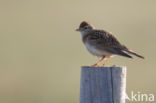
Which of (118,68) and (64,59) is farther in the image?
(64,59)

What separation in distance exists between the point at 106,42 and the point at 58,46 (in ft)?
33.6

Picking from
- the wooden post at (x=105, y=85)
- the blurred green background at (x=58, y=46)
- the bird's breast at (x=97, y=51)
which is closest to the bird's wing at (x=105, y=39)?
the bird's breast at (x=97, y=51)

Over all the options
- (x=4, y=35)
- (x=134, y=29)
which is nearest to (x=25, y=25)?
(x=4, y=35)

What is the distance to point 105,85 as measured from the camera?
6.92 m

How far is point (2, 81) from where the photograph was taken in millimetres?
15758

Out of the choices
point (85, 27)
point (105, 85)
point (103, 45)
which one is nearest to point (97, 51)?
point (103, 45)

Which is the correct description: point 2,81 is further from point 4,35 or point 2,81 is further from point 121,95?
point 121,95

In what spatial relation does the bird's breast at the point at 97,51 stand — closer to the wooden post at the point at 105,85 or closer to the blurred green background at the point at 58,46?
the wooden post at the point at 105,85

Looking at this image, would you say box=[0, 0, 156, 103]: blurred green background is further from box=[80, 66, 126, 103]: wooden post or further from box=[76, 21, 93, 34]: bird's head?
box=[80, 66, 126, 103]: wooden post

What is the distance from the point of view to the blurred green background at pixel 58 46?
49.7 feet

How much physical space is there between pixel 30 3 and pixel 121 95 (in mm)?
24985

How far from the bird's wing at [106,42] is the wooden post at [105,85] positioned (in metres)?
2.01

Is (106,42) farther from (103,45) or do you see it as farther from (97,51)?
A: (97,51)

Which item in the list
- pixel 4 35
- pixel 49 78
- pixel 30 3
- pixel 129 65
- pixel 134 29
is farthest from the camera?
Result: pixel 30 3
